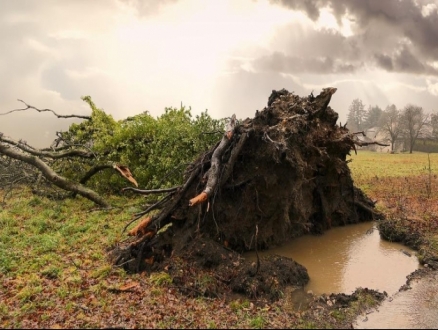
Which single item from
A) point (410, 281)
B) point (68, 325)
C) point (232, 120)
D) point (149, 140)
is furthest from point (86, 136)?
point (410, 281)

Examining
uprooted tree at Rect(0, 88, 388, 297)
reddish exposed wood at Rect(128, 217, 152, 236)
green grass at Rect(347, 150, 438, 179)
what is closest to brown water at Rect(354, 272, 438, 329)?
uprooted tree at Rect(0, 88, 388, 297)

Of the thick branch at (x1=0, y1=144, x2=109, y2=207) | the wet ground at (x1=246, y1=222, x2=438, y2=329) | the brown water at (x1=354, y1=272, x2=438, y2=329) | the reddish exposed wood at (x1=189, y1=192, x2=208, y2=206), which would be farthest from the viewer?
the thick branch at (x1=0, y1=144, x2=109, y2=207)

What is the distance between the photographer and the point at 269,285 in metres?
6.80

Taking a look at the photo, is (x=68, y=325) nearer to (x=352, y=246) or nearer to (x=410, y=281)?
(x=410, y=281)

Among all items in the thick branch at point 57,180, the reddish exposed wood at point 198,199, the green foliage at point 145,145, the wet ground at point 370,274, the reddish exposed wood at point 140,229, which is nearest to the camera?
the wet ground at point 370,274

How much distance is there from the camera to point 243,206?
8.49 metres

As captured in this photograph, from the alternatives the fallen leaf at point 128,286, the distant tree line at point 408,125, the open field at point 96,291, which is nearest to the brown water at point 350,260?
the open field at point 96,291

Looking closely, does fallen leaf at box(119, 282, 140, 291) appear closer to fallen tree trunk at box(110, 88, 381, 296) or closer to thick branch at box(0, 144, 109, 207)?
fallen tree trunk at box(110, 88, 381, 296)

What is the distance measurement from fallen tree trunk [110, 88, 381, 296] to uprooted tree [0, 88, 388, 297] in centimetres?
2

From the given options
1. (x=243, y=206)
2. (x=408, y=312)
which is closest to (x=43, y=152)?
(x=243, y=206)

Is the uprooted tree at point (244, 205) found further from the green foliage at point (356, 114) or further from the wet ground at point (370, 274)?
the green foliage at point (356, 114)

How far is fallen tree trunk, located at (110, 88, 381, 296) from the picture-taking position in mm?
7391

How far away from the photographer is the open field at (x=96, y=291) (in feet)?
19.1

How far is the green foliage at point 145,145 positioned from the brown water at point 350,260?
223 inches
